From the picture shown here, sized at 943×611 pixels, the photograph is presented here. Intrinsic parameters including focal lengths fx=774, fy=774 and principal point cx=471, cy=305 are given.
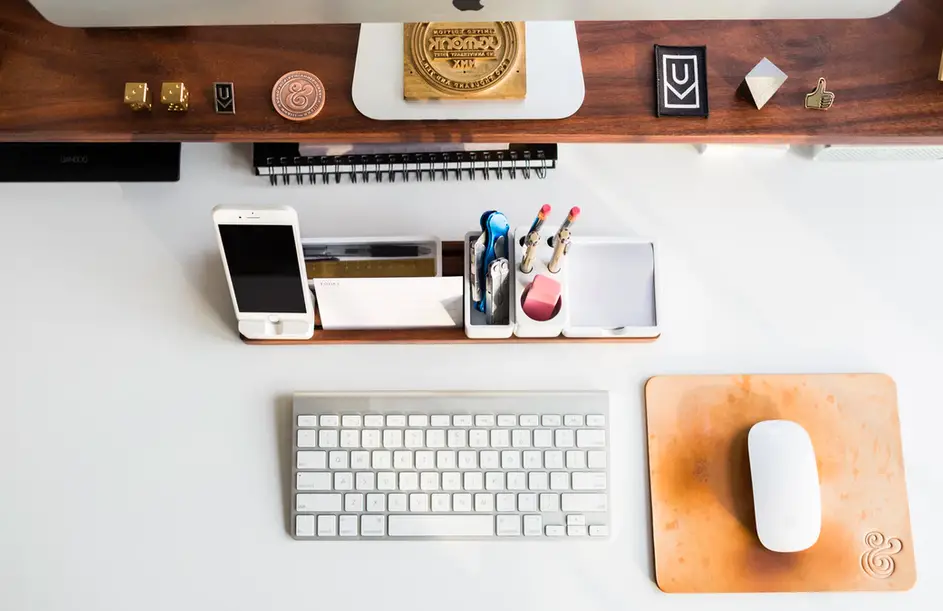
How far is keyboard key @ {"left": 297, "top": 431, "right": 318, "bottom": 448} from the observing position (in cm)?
94

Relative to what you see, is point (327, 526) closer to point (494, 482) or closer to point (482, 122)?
point (494, 482)

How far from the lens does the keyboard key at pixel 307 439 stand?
937 mm

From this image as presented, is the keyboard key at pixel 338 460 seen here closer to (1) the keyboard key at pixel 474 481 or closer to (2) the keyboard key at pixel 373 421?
(2) the keyboard key at pixel 373 421

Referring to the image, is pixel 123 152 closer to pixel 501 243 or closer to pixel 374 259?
pixel 374 259

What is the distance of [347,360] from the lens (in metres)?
0.97

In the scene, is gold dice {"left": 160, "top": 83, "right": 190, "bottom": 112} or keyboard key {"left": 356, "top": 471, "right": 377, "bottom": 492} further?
keyboard key {"left": 356, "top": 471, "right": 377, "bottom": 492}

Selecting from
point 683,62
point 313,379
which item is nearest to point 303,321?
point 313,379

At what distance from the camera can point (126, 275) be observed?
3.28 feet

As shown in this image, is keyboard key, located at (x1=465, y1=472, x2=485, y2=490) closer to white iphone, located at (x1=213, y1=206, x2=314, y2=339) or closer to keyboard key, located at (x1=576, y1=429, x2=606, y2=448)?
keyboard key, located at (x1=576, y1=429, x2=606, y2=448)

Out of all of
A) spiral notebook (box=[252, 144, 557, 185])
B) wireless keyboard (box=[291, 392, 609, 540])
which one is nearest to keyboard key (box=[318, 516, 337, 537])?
wireless keyboard (box=[291, 392, 609, 540])

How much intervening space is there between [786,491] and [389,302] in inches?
19.5

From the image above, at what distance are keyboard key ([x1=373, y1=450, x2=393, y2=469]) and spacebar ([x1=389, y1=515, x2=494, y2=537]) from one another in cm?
6

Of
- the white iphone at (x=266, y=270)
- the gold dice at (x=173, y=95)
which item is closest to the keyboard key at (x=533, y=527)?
the white iphone at (x=266, y=270)

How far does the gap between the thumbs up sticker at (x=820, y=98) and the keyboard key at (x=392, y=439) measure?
0.59 metres
